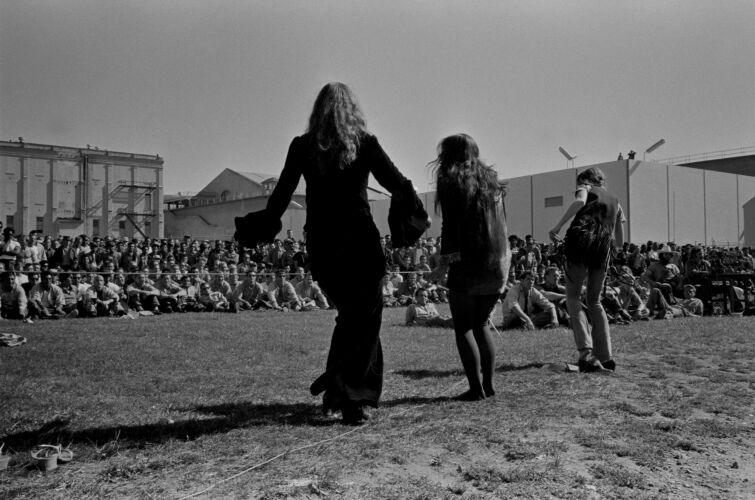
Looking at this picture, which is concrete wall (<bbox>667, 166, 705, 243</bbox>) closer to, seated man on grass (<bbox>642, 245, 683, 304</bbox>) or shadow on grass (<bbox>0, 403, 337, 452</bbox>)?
seated man on grass (<bbox>642, 245, 683, 304</bbox>)

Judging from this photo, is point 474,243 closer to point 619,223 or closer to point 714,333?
point 619,223

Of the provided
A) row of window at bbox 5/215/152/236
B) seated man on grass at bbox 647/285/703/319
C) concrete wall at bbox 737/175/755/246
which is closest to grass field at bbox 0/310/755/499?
seated man on grass at bbox 647/285/703/319

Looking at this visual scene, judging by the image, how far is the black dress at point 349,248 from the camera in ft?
12.3

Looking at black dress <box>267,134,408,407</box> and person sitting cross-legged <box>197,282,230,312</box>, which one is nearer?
black dress <box>267,134,408,407</box>

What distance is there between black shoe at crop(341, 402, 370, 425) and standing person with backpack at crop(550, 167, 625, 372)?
2.66 metres

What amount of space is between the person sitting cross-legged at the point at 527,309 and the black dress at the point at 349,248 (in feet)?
24.0

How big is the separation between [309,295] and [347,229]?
48.0 feet

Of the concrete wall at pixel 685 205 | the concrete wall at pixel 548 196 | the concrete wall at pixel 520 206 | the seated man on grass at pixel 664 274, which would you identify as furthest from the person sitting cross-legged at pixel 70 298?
the concrete wall at pixel 685 205

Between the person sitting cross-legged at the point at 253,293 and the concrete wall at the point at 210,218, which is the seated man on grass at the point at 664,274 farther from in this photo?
the concrete wall at the point at 210,218

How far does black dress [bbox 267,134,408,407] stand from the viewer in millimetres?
3752

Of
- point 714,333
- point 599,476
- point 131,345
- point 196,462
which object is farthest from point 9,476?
point 714,333

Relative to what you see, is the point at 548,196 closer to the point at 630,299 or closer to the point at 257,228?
the point at 630,299

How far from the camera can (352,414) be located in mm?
3691

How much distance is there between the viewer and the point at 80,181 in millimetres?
55000
